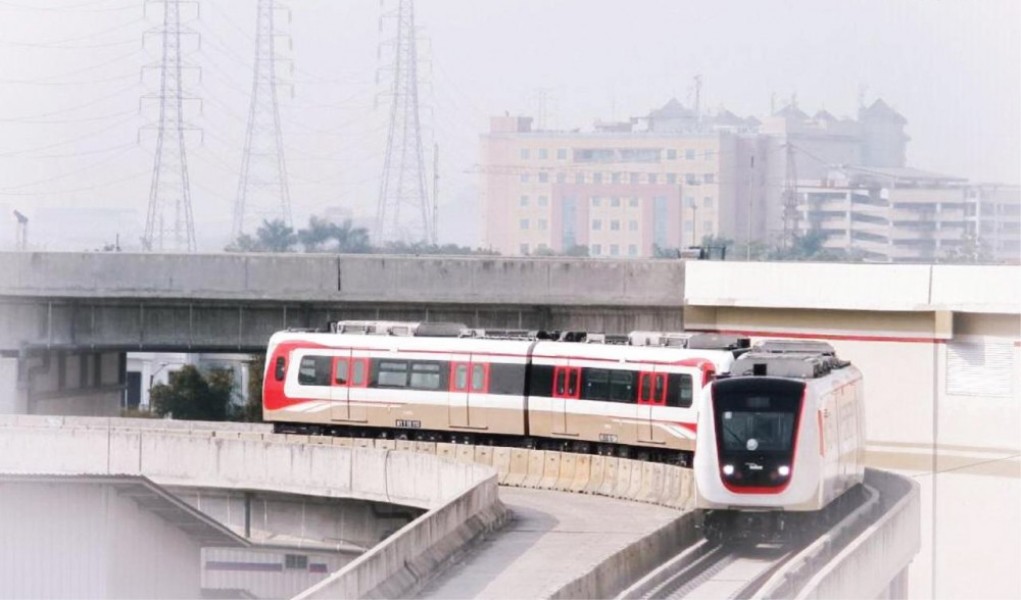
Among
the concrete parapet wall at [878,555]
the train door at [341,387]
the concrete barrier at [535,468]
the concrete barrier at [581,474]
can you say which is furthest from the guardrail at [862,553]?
the train door at [341,387]

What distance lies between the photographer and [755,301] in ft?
144

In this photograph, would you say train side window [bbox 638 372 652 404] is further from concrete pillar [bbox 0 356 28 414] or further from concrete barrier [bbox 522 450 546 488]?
concrete pillar [bbox 0 356 28 414]

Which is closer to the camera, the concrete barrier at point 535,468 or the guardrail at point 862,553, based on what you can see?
the guardrail at point 862,553

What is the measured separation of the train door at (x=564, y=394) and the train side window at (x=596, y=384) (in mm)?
194

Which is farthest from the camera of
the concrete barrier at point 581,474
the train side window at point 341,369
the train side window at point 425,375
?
the train side window at point 341,369

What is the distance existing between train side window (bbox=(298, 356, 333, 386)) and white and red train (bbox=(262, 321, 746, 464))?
0.02 metres

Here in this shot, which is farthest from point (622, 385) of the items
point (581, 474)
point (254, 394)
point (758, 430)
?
point (254, 394)

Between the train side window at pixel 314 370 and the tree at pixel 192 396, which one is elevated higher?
the train side window at pixel 314 370

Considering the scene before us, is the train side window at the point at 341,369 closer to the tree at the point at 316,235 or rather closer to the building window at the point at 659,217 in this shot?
the tree at the point at 316,235

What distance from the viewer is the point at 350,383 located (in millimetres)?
37656

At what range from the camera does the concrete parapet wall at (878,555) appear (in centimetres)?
2164

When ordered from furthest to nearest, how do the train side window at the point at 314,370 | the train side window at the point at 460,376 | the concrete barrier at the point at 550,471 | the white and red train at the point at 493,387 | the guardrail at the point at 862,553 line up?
the train side window at the point at 314,370 → the train side window at the point at 460,376 → the white and red train at the point at 493,387 → the concrete barrier at the point at 550,471 → the guardrail at the point at 862,553

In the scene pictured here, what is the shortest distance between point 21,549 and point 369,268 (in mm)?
18721

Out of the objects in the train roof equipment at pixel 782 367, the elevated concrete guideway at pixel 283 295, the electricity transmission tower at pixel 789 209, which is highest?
the electricity transmission tower at pixel 789 209
